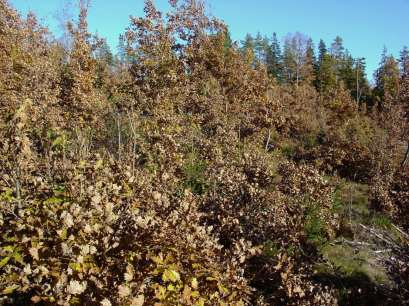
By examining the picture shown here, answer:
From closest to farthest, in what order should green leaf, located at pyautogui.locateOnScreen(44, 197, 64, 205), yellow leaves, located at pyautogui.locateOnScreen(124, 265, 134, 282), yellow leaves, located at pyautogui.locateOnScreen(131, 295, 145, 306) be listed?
yellow leaves, located at pyautogui.locateOnScreen(131, 295, 145, 306) → yellow leaves, located at pyautogui.locateOnScreen(124, 265, 134, 282) → green leaf, located at pyautogui.locateOnScreen(44, 197, 64, 205)

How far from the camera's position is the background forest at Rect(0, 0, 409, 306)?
3.54 meters

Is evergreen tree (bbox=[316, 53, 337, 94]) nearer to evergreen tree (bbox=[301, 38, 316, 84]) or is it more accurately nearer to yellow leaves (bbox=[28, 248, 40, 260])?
evergreen tree (bbox=[301, 38, 316, 84])

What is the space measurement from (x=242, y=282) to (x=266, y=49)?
6108 cm

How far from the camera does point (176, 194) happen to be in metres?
8.54

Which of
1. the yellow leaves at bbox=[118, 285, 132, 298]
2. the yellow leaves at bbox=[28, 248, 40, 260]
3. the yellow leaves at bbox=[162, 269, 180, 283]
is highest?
the yellow leaves at bbox=[28, 248, 40, 260]

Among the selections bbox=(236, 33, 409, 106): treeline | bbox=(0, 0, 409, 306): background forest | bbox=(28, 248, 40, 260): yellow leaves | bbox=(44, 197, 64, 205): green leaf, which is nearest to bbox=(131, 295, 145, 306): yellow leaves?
bbox=(0, 0, 409, 306): background forest

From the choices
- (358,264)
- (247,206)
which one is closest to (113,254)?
(247,206)

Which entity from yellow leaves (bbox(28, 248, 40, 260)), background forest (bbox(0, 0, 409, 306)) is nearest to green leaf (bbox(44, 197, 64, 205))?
background forest (bbox(0, 0, 409, 306))

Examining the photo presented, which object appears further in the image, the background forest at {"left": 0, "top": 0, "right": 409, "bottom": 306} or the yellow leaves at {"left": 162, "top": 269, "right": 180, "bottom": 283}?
the background forest at {"left": 0, "top": 0, "right": 409, "bottom": 306}

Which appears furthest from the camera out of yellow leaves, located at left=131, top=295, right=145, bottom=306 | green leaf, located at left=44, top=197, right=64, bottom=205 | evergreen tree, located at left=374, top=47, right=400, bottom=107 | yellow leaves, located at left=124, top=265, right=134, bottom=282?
evergreen tree, located at left=374, top=47, right=400, bottom=107

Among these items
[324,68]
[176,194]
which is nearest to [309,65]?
[324,68]

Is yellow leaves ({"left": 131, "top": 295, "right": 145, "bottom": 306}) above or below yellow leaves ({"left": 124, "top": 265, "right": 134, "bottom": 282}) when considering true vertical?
below

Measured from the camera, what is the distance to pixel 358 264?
8273mm

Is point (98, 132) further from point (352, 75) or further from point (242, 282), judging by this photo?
point (352, 75)
